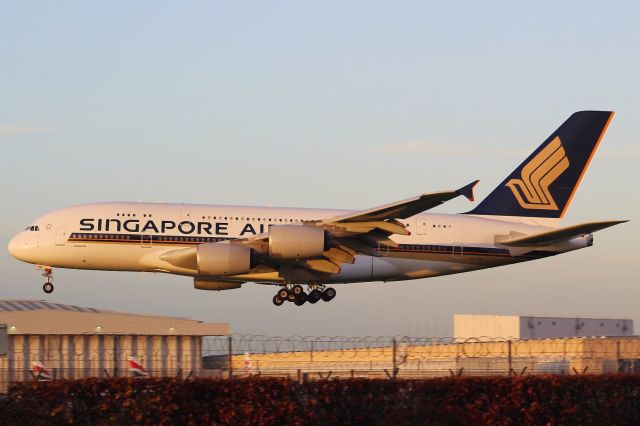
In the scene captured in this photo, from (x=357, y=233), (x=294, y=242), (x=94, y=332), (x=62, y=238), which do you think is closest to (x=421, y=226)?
(x=357, y=233)

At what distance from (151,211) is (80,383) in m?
23.0

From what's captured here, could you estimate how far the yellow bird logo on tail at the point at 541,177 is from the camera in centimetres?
4875

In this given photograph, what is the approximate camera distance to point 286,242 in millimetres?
41000

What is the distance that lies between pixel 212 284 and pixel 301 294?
12.1ft

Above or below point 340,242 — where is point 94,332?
below

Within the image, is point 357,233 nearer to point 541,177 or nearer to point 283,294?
point 283,294

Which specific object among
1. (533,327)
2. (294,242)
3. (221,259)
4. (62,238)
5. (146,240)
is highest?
(62,238)

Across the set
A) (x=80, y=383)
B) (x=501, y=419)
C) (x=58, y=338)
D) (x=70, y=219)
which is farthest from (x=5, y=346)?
(x=501, y=419)

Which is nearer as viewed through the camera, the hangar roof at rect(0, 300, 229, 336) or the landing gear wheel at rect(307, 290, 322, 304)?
the landing gear wheel at rect(307, 290, 322, 304)

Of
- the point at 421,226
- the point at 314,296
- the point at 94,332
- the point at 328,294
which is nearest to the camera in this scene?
the point at 421,226

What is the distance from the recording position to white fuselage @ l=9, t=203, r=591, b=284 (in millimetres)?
42500

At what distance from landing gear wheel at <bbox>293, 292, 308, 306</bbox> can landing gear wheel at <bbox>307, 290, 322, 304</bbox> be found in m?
0.20

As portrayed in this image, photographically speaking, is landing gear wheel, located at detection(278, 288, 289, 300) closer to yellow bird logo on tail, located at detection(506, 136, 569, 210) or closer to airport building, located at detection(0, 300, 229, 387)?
airport building, located at detection(0, 300, 229, 387)

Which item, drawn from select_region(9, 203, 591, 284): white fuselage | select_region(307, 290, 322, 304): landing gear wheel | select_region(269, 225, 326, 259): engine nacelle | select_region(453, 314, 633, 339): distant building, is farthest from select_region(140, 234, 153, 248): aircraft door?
select_region(453, 314, 633, 339): distant building
